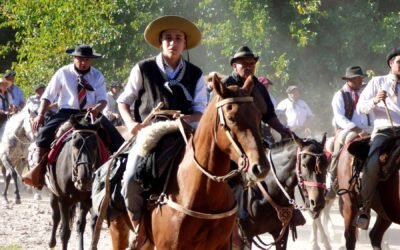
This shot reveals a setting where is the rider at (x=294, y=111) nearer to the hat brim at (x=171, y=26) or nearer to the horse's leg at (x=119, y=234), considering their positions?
the horse's leg at (x=119, y=234)

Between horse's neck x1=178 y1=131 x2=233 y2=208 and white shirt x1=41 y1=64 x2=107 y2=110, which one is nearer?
horse's neck x1=178 y1=131 x2=233 y2=208

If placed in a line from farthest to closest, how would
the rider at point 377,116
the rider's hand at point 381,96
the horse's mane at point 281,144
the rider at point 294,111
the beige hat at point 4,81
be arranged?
the beige hat at point 4,81 → the rider at point 294,111 → the horse's mane at point 281,144 → the rider at point 377,116 → the rider's hand at point 381,96

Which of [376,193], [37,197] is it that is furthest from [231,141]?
[37,197]

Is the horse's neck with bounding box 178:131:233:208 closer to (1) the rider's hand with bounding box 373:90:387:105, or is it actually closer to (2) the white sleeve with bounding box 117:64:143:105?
(2) the white sleeve with bounding box 117:64:143:105

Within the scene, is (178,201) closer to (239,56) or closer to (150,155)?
(150,155)

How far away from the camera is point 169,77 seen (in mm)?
8227

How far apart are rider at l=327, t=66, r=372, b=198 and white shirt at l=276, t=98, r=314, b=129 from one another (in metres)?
7.53

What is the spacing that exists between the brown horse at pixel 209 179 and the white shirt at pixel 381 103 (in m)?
4.32

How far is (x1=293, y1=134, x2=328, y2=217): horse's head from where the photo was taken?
10586 mm

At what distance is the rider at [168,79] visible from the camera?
8.18 m

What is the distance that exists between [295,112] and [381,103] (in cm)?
998

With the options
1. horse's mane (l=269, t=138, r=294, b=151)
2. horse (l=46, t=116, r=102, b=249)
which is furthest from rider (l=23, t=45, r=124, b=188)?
horse's mane (l=269, t=138, r=294, b=151)

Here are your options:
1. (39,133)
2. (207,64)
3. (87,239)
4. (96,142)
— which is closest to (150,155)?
(96,142)

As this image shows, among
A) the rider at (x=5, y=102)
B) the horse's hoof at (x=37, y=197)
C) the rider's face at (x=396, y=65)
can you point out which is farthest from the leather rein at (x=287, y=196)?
the rider at (x=5, y=102)
